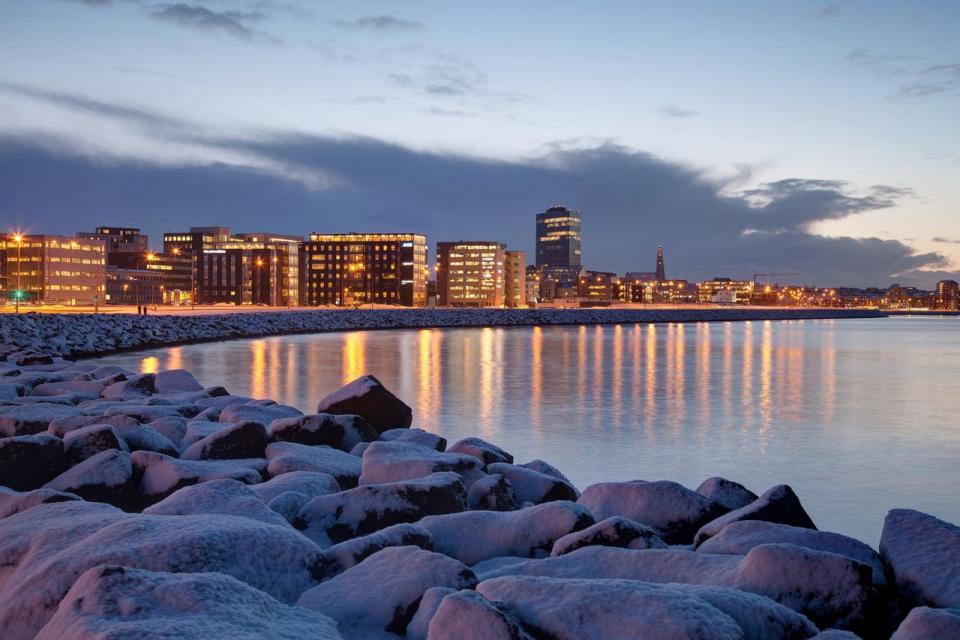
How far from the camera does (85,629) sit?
3.44 m

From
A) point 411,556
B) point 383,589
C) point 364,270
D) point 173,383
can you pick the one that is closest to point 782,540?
point 411,556

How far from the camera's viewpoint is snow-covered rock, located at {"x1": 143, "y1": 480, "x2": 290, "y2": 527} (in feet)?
19.4

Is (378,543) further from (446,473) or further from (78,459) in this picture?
(78,459)

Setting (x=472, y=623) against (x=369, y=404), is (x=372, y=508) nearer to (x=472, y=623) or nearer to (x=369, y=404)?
(x=472, y=623)

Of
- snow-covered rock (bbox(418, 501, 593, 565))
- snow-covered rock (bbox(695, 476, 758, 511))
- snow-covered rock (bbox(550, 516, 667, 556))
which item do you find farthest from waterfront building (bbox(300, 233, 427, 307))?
snow-covered rock (bbox(550, 516, 667, 556))

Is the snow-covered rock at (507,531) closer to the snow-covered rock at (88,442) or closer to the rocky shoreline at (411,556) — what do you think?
the rocky shoreline at (411,556)

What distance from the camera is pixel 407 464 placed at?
804 cm

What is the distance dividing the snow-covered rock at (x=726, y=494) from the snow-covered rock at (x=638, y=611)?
11.2 feet

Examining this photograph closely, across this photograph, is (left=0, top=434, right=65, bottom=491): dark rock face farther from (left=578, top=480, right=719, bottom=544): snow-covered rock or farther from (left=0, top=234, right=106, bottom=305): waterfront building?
(left=0, top=234, right=106, bottom=305): waterfront building

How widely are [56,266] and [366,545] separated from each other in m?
172

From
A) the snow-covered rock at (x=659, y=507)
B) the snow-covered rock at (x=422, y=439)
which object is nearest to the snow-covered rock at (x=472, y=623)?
the snow-covered rock at (x=659, y=507)

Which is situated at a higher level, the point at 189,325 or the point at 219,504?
the point at 219,504

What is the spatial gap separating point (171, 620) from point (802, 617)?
316 cm

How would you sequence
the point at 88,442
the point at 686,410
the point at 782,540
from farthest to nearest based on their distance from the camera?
1. the point at 686,410
2. the point at 88,442
3. the point at 782,540
